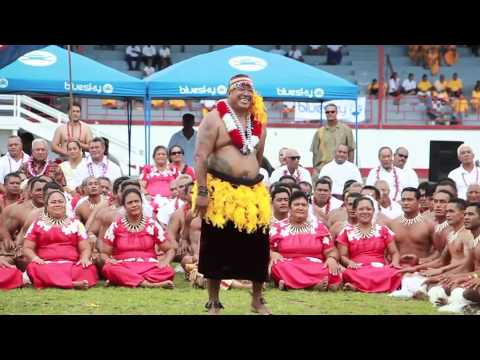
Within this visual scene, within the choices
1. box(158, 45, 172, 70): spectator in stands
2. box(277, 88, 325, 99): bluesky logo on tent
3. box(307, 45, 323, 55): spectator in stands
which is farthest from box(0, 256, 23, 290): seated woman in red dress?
box(307, 45, 323, 55): spectator in stands

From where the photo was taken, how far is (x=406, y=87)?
93.7 feet

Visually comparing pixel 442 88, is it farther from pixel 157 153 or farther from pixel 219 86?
pixel 157 153

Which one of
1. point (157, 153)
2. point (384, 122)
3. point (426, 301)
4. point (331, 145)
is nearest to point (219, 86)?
point (331, 145)

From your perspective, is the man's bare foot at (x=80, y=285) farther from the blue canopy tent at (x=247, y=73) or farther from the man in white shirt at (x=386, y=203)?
the blue canopy tent at (x=247, y=73)

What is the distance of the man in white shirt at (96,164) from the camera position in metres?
13.4

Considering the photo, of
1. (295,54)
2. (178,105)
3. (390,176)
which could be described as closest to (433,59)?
(295,54)

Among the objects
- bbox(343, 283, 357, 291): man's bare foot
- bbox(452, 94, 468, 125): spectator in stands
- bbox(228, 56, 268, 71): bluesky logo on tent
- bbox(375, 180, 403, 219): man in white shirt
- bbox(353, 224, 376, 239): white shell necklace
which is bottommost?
bbox(343, 283, 357, 291): man's bare foot

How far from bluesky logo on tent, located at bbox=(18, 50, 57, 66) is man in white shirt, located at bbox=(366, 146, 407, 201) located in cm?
595

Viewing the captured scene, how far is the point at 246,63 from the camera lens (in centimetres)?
1691

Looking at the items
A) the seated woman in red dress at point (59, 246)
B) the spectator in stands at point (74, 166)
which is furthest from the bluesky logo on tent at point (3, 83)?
the seated woman in red dress at point (59, 246)

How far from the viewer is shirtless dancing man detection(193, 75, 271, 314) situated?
8.05 meters

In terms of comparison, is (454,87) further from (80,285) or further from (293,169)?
(80,285)

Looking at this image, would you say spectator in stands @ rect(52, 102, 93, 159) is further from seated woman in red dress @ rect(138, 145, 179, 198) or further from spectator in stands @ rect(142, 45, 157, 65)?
spectator in stands @ rect(142, 45, 157, 65)
